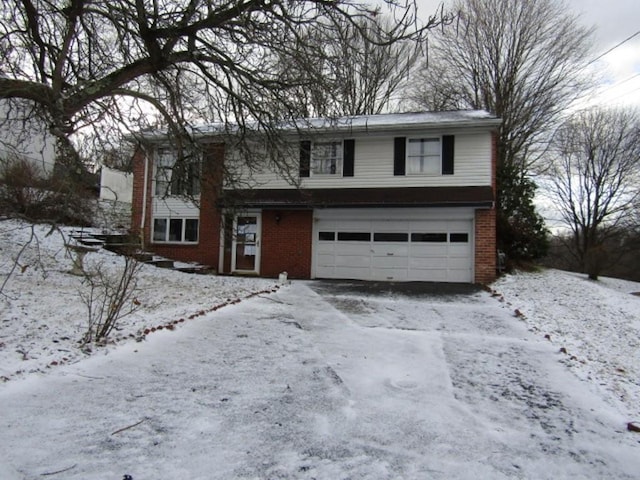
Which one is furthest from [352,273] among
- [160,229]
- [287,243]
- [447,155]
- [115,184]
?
[115,184]

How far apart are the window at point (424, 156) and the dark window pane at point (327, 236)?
3.23m

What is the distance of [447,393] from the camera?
4.16m

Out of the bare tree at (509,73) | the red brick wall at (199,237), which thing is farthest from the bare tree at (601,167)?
the red brick wall at (199,237)

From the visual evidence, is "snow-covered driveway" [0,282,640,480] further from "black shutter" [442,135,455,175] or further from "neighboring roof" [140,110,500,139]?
"black shutter" [442,135,455,175]

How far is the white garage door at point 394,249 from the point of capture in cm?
1358

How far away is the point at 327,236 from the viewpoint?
47.9 feet

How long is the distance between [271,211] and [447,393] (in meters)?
11.4

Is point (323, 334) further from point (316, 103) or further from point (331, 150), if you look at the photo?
point (331, 150)

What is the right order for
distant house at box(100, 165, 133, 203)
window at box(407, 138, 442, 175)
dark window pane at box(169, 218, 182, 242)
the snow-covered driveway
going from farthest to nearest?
distant house at box(100, 165, 133, 203)
dark window pane at box(169, 218, 182, 242)
window at box(407, 138, 442, 175)
the snow-covered driveway

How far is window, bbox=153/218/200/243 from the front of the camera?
15594mm

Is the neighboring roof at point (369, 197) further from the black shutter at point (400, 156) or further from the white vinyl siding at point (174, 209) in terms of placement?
the white vinyl siding at point (174, 209)

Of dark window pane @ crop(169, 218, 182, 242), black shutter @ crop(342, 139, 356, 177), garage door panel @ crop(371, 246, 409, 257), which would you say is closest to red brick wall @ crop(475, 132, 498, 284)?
garage door panel @ crop(371, 246, 409, 257)

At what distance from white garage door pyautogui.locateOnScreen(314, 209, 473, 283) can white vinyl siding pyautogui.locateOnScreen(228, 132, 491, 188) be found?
3.90 feet

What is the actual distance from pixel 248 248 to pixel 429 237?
20.3 ft
